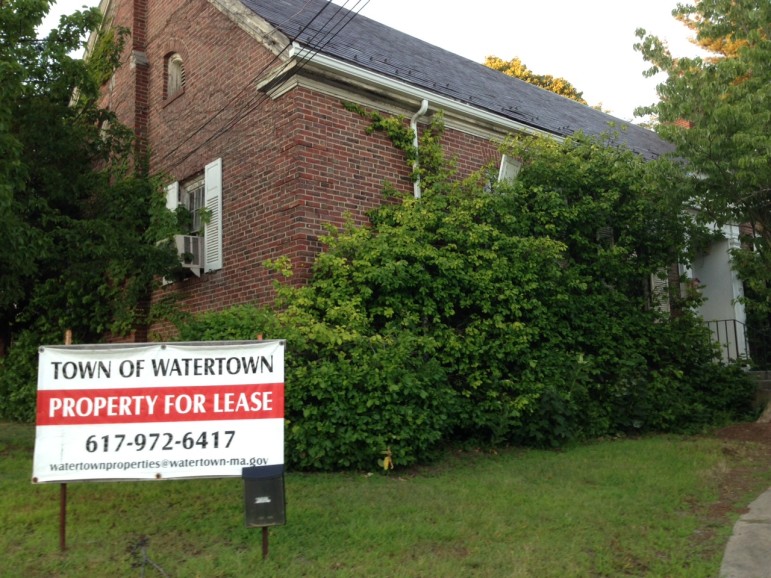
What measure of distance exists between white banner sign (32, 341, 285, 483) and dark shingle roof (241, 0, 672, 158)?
521 cm

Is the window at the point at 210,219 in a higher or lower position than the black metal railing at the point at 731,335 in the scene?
higher

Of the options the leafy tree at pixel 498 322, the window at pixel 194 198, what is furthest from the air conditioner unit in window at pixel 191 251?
the leafy tree at pixel 498 322

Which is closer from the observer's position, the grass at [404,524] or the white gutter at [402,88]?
the grass at [404,524]

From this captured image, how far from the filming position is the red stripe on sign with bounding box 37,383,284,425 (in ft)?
15.8

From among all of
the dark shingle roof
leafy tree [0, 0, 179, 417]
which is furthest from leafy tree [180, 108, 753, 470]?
leafy tree [0, 0, 179, 417]

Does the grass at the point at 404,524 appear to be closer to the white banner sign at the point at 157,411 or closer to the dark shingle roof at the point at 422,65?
the white banner sign at the point at 157,411

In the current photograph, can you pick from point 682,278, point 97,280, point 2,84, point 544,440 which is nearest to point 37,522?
point 2,84

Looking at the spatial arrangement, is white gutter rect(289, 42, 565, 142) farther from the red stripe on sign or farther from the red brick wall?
the red stripe on sign

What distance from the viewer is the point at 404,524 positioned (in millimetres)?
5355

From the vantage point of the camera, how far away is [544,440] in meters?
8.67

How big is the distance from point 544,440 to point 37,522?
18.6 ft

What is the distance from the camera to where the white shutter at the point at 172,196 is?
11.3 m

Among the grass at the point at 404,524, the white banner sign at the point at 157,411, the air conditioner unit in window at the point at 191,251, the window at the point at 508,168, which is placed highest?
Answer: the window at the point at 508,168

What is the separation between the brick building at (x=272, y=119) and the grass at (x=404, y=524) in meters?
3.46
